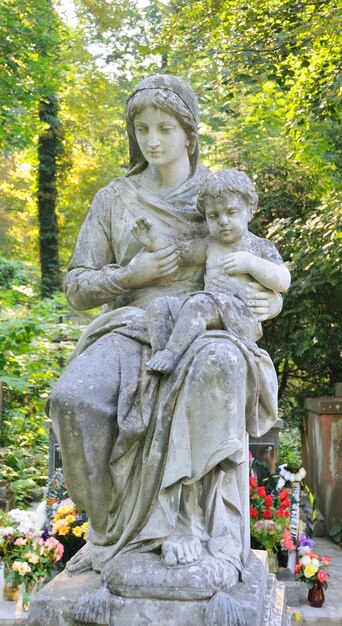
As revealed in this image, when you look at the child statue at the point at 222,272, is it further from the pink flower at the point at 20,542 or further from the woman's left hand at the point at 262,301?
the pink flower at the point at 20,542

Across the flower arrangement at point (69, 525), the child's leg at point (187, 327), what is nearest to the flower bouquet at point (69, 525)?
the flower arrangement at point (69, 525)

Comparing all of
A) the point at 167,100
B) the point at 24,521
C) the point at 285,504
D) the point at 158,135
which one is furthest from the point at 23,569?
the point at 167,100

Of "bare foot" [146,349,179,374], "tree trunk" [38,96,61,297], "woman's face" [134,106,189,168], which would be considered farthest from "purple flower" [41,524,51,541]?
"tree trunk" [38,96,61,297]

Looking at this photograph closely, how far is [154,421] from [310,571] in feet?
10.7

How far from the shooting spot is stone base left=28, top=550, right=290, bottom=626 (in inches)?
107

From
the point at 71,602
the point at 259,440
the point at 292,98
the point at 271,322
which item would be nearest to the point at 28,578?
the point at 71,602

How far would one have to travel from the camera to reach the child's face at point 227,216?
3.40 metres

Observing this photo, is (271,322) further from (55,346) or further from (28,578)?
(28,578)

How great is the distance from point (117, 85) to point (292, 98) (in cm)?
881

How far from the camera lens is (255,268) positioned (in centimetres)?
344

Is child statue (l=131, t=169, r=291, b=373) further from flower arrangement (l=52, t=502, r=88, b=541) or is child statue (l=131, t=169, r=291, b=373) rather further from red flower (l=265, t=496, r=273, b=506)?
red flower (l=265, t=496, r=273, b=506)

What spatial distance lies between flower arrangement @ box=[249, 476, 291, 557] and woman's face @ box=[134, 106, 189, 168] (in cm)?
304

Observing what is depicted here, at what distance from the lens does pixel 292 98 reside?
9.86 metres

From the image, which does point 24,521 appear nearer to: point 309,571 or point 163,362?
point 309,571
